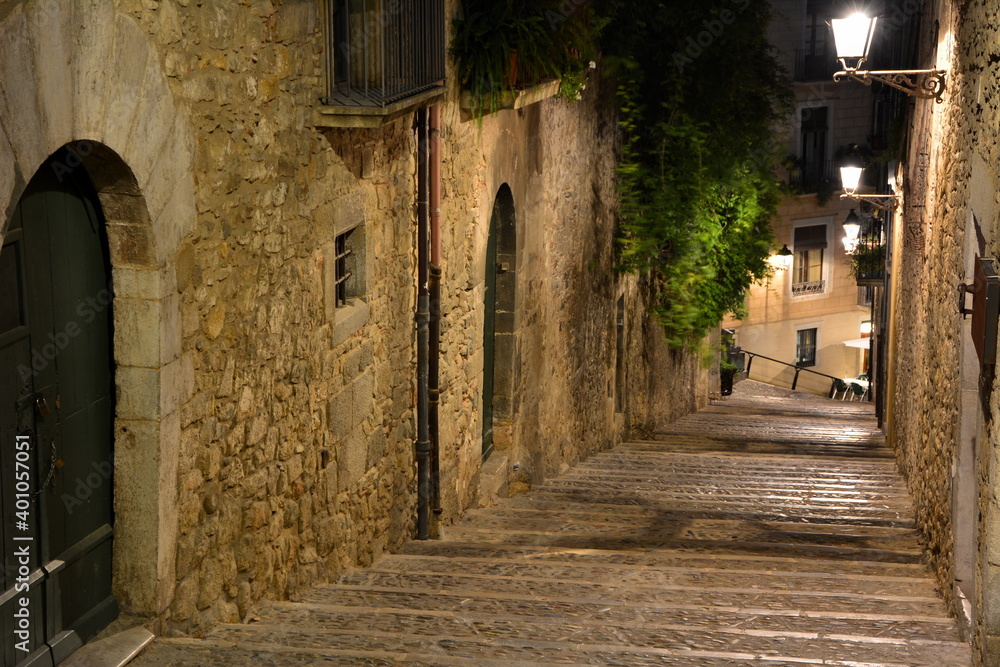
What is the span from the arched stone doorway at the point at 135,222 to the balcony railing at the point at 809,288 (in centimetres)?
2749

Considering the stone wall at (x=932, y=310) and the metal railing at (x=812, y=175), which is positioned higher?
the metal railing at (x=812, y=175)

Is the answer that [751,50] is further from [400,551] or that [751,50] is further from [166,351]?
[166,351]

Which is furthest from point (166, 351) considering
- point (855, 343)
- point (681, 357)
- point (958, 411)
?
point (855, 343)

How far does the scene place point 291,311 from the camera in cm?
501

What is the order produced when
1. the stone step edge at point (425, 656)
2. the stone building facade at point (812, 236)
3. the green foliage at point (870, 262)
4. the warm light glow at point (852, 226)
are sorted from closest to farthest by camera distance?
the stone step edge at point (425, 656) → the warm light glow at point (852, 226) → the green foliage at point (870, 262) → the stone building facade at point (812, 236)

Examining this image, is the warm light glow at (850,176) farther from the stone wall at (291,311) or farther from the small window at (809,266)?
the small window at (809,266)

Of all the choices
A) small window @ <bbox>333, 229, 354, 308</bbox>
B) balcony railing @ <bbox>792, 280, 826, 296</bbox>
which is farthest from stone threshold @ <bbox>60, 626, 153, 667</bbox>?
balcony railing @ <bbox>792, 280, 826, 296</bbox>

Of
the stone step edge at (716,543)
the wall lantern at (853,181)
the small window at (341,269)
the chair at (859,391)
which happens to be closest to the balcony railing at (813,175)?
the chair at (859,391)

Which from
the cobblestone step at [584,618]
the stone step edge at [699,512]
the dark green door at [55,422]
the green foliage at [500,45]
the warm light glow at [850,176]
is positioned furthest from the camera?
the warm light glow at [850,176]

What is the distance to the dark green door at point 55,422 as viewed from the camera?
3410mm

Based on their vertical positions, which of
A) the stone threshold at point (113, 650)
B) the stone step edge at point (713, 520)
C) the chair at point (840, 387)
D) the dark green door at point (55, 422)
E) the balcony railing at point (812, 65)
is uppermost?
the balcony railing at point (812, 65)

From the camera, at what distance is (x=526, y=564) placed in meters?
6.05

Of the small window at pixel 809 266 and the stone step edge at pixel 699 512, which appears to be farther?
the small window at pixel 809 266

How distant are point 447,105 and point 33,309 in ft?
12.8
